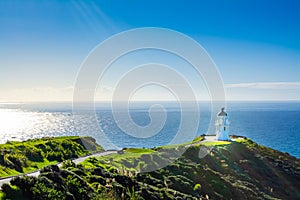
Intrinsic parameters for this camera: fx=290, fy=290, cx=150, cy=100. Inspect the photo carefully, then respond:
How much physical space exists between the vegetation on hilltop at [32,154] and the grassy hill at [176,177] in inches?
227

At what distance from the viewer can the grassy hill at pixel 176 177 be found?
1605 cm

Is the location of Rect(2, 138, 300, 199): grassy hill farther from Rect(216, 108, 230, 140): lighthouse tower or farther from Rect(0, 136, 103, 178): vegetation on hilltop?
Rect(0, 136, 103, 178): vegetation on hilltop

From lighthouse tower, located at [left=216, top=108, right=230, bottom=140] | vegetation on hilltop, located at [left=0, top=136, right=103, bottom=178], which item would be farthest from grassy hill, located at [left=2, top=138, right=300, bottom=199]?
vegetation on hilltop, located at [left=0, top=136, right=103, bottom=178]

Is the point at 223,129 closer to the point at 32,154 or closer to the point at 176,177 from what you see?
the point at 176,177

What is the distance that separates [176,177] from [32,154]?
51.1ft

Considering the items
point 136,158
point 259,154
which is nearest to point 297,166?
point 259,154

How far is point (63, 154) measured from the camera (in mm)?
33844

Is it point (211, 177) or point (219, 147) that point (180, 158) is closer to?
point (211, 177)

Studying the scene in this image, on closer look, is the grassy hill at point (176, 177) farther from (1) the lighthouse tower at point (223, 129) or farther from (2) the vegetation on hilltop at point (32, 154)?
(2) the vegetation on hilltop at point (32, 154)

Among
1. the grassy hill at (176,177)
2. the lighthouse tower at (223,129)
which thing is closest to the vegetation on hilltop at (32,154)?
the grassy hill at (176,177)

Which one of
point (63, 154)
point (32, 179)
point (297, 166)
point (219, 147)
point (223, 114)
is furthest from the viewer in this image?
point (223, 114)

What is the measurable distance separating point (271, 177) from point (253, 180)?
436 centimetres

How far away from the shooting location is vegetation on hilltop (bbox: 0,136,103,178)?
26.2 meters

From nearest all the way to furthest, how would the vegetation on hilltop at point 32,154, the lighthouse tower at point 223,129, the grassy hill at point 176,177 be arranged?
the grassy hill at point 176,177
the vegetation on hilltop at point 32,154
the lighthouse tower at point 223,129
